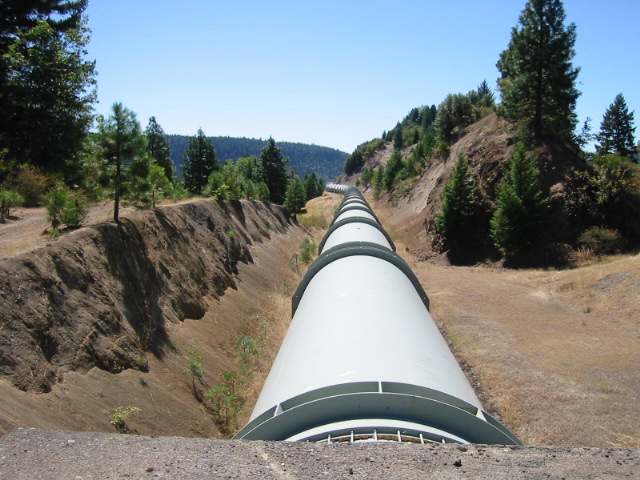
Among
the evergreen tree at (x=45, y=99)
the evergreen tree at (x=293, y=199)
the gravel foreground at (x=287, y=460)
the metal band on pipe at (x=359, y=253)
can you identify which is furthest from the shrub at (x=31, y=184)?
the evergreen tree at (x=293, y=199)

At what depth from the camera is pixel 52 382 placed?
7199mm

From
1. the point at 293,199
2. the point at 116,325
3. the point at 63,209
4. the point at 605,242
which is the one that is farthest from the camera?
the point at 293,199

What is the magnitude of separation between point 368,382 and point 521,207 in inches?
981

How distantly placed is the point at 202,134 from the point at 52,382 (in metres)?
42.7

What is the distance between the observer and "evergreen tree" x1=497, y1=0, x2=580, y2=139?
94.5 feet

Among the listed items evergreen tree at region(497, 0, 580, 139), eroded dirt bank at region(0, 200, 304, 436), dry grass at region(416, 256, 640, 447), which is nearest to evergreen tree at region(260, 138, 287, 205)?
evergreen tree at region(497, 0, 580, 139)

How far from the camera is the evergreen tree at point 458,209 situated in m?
30.0

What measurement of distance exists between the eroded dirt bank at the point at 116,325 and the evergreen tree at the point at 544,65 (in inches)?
980

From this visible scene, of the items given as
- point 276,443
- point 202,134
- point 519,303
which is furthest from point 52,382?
point 202,134

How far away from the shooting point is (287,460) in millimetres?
3188

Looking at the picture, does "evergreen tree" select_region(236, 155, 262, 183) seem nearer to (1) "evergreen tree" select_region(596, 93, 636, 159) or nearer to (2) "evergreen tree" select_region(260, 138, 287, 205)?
(2) "evergreen tree" select_region(260, 138, 287, 205)

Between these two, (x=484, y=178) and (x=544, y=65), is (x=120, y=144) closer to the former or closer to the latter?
(x=484, y=178)

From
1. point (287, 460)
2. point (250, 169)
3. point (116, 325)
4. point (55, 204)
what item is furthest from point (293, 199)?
point (287, 460)

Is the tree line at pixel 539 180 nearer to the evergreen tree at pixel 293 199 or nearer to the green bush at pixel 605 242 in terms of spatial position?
the green bush at pixel 605 242
